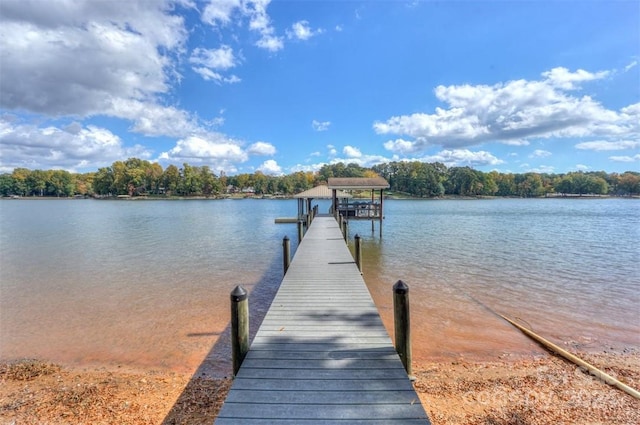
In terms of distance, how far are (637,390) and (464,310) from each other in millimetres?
3693

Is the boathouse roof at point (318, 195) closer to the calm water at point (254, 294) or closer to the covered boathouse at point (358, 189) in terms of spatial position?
the covered boathouse at point (358, 189)

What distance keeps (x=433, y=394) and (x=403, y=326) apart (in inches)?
56.9

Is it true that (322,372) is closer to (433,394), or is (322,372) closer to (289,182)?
(433,394)

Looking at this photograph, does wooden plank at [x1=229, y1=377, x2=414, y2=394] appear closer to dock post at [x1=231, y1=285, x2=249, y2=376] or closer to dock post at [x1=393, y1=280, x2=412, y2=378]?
dock post at [x1=231, y1=285, x2=249, y2=376]

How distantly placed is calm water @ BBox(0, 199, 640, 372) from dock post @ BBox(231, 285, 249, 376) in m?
2.59

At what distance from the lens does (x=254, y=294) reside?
954 cm

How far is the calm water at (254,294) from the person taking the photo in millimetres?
6383

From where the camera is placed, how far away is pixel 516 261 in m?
13.6

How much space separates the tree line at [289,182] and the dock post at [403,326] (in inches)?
3669

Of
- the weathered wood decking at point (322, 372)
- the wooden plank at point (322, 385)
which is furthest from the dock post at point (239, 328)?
the wooden plank at point (322, 385)

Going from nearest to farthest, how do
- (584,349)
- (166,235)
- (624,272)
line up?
(584,349)
(624,272)
(166,235)

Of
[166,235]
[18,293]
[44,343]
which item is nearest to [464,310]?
[44,343]

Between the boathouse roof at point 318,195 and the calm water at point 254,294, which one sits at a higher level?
the boathouse roof at point 318,195

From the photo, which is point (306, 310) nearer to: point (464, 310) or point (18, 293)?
point (464, 310)
